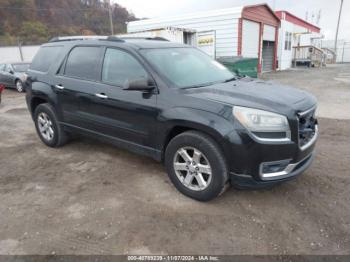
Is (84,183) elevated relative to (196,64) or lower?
lower

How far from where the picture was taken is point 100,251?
8.13ft

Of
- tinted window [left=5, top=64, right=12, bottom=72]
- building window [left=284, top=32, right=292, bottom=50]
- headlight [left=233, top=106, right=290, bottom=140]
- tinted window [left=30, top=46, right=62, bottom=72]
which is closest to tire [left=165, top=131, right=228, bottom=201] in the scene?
headlight [left=233, top=106, right=290, bottom=140]

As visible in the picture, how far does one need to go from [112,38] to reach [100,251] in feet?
9.09

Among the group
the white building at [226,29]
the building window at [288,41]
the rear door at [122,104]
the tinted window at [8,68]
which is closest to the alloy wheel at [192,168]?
the rear door at [122,104]

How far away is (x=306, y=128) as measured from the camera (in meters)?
3.04

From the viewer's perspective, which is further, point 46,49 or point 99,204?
point 46,49

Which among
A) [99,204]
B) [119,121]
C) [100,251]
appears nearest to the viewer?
[100,251]

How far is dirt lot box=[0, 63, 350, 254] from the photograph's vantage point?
100 inches

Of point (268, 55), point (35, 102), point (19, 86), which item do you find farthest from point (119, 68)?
point (268, 55)

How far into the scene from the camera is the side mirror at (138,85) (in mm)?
3137

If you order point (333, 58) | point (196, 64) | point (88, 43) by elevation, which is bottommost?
point (333, 58)

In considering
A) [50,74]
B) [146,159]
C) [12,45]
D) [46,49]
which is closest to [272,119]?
[146,159]

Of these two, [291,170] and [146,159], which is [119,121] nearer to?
[146,159]

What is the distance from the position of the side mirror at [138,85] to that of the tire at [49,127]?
210cm
